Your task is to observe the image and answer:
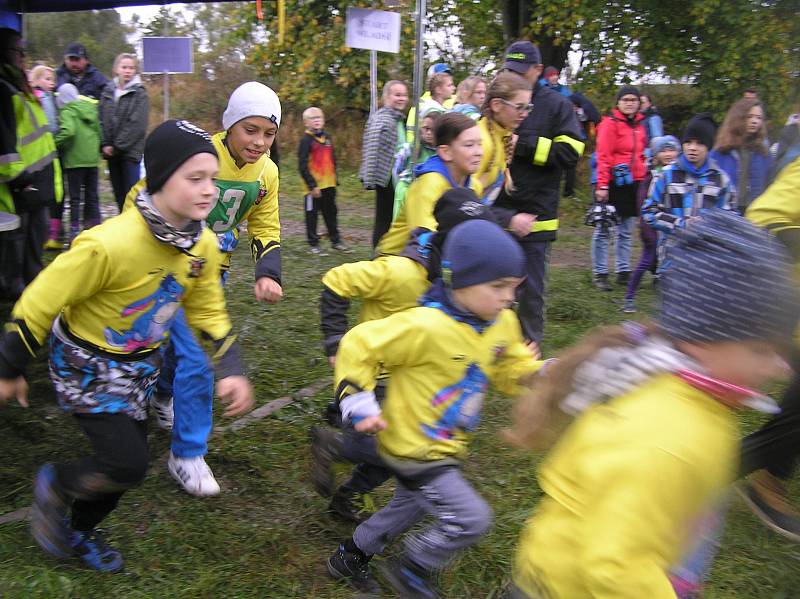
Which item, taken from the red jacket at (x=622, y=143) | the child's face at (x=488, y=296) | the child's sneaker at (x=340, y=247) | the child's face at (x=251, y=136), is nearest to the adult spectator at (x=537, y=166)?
the child's face at (x=251, y=136)

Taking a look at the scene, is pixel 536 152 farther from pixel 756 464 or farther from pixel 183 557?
pixel 183 557

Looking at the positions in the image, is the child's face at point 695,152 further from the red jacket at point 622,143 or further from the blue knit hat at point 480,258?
the blue knit hat at point 480,258

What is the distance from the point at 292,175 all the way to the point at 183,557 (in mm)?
13880

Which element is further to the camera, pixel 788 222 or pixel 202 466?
pixel 202 466

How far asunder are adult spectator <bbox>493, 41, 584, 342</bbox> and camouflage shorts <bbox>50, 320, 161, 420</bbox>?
8.71 feet

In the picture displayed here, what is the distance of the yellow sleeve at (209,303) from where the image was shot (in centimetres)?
301

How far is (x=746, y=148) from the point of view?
19.5 ft

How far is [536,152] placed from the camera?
485 centimetres

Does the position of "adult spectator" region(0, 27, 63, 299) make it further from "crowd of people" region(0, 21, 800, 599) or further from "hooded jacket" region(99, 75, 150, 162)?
"hooded jacket" region(99, 75, 150, 162)

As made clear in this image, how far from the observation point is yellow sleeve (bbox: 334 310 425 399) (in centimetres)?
248

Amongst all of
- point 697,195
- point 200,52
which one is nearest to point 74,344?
point 697,195

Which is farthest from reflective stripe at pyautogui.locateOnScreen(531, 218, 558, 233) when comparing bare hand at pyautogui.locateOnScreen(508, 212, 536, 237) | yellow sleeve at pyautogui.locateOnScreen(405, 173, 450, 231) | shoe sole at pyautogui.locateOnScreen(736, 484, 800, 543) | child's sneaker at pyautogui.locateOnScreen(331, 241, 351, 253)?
child's sneaker at pyautogui.locateOnScreen(331, 241, 351, 253)

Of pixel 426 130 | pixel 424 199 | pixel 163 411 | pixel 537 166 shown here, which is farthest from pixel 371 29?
pixel 163 411

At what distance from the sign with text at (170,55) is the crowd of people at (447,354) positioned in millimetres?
4652
